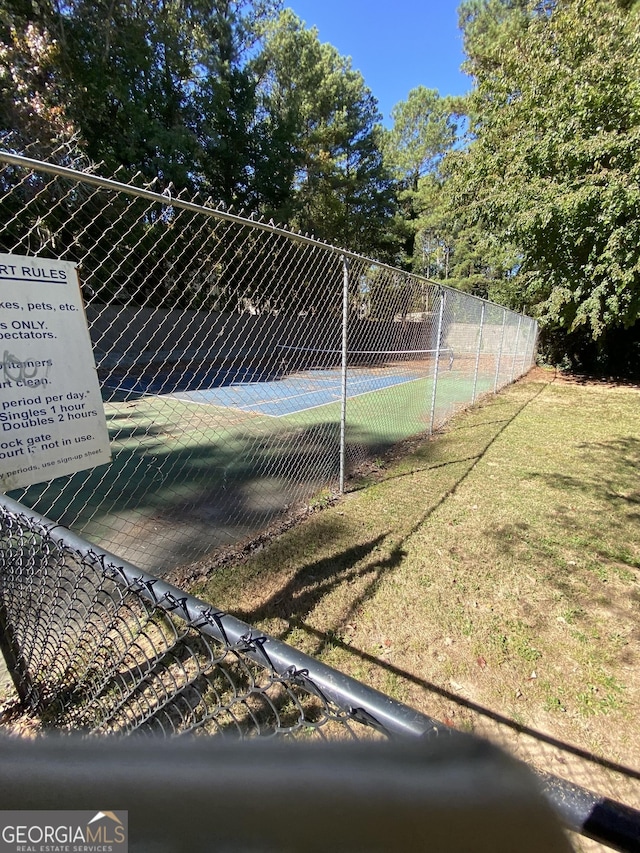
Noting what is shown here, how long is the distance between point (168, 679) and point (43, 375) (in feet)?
5.94

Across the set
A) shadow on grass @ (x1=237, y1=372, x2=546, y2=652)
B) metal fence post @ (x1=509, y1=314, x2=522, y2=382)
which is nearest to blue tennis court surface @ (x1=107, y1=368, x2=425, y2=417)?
metal fence post @ (x1=509, y1=314, x2=522, y2=382)

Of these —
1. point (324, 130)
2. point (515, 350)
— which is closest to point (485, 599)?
point (515, 350)

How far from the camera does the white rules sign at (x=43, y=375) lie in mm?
1351

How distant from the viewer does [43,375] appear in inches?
56.8

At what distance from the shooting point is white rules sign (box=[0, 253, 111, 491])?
1.35 meters

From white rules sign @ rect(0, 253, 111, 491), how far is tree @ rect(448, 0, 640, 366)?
37.9 feet

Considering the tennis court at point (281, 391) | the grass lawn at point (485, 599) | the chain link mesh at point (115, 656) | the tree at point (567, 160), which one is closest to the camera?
the chain link mesh at point (115, 656)

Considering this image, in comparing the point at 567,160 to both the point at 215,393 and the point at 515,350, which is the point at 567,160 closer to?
the point at 515,350

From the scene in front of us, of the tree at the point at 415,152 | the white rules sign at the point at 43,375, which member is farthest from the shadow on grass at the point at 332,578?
the tree at the point at 415,152

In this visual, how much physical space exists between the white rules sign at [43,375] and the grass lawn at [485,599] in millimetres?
1681

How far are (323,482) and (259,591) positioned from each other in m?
1.94

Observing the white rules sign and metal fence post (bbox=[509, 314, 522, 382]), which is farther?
metal fence post (bbox=[509, 314, 522, 382])

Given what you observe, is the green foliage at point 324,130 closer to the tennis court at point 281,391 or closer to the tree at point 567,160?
the tree at point 567,160

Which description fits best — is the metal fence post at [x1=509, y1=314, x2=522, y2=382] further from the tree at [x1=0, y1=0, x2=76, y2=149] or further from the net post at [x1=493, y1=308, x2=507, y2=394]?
the tree at [x1=0, y1=0, x2=76, y2=149]
